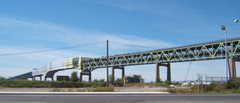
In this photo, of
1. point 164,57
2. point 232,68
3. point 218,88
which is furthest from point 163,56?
point 218,88

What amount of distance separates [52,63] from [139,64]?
80.5 metres

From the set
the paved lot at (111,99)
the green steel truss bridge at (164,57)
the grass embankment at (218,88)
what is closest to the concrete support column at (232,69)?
the green steel truss bridge at (164,57)

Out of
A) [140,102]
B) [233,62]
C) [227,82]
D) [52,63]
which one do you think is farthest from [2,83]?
[52,63]

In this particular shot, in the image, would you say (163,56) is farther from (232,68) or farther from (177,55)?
(232,68)

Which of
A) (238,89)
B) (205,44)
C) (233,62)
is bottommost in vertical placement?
(238,89)

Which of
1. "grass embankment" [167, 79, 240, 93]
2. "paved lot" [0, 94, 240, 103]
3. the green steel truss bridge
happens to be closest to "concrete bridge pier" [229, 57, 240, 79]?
the green steel truss bridge

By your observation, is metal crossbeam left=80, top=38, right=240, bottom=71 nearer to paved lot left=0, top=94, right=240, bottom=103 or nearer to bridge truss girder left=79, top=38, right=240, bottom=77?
bridge truss girder left=79, top=38, right=240, bottom=77

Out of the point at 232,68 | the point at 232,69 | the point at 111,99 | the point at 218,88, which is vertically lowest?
the point at 218,88

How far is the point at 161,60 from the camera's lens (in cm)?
8706

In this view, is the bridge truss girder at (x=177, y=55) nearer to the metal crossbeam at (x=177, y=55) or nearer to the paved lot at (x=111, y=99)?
the metal crossbeam at (x=177, y=55)

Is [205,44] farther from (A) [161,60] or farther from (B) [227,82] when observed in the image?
(B) [227,82]

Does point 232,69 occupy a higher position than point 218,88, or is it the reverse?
point 232,69

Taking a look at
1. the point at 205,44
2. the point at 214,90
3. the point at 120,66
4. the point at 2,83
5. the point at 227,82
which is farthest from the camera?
Result: the point at 120,66

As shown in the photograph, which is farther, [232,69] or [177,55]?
[177,55]
